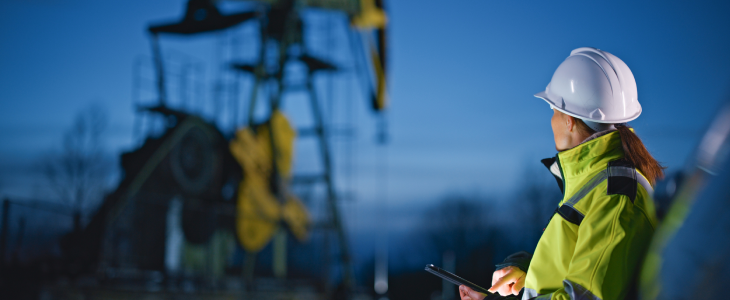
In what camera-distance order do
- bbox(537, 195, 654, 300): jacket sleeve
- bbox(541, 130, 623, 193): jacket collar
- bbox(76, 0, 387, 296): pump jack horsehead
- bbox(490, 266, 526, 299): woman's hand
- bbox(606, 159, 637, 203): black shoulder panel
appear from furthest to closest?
bbox(76, 0, 387, 296): pump jack horsehead
bbox(490, 266, 526, 299): woman's hand
bbox(541, 130, 623, 193): jacket collar
bbox(606, 159, 637, 203): black shoulder panel
bbox(537, 195, 654, 300): jacket sleeve

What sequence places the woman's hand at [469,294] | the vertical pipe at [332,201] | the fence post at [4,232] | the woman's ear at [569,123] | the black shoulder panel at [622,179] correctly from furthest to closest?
the vertical pipe at [332,201] → the fence post at [4,232] → the woman's ear at [569,123] → the woman's hand at [469,294] → the black shoulder panel at [622,179]

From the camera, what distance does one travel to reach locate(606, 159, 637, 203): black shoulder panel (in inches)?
66.4

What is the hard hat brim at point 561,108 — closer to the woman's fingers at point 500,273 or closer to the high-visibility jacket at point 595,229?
the high-visibility jacket at point 595,229

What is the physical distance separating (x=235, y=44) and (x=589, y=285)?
13.8 metres

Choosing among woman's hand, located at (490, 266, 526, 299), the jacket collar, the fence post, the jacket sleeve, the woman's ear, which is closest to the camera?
the jacket sleeve

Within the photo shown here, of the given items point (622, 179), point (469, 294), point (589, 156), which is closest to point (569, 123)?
point (589, 156)

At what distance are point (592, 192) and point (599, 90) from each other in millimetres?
472

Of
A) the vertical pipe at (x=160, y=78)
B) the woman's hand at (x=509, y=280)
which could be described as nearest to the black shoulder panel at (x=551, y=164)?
the woman's hand at (x=509, y=280)

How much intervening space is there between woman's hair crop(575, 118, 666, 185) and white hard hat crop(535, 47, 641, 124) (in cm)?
6

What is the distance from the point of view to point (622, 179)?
5.65 ft

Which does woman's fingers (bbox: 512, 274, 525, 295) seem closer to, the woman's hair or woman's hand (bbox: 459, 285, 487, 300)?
woman's hand (bbox: 459, 285, 487, 300)

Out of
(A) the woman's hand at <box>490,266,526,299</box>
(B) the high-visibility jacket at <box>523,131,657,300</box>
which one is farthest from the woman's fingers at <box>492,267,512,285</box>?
(B) the high-visibility jacket at <box>523,131,657,300</box>

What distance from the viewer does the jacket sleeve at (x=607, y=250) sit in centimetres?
155

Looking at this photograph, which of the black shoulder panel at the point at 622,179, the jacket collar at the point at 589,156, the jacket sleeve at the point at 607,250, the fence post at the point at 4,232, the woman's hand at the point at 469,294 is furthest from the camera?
the fence post at the point at 4,232
